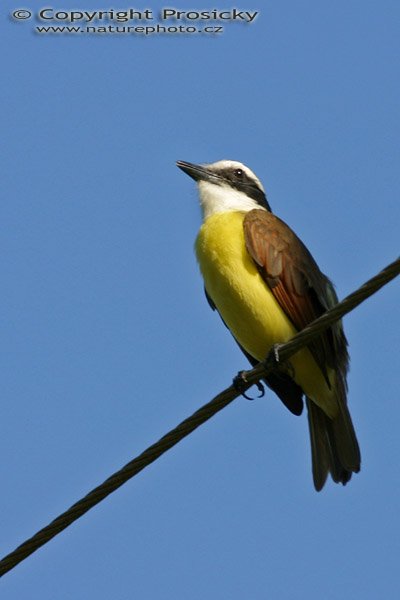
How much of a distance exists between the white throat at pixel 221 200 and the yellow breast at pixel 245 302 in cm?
49

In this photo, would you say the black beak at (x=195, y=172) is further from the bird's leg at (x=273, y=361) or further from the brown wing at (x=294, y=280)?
the bird's leg at (x=273, y=361)

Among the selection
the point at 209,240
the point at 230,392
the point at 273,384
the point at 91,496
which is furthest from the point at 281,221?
the point at 91,496

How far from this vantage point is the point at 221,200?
818 centimetres

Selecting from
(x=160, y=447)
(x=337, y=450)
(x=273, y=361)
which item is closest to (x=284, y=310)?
(x=273, y=361)

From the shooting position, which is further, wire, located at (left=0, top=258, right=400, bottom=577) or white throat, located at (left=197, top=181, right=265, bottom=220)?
white throat, located at (left=197, top=181, right=265, bottom=220)

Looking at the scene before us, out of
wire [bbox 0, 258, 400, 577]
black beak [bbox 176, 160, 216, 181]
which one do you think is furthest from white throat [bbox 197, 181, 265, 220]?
wire [bbox 0, 258, 400, 577]

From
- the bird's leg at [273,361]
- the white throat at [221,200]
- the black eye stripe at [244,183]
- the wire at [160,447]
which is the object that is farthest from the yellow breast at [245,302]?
the wire at [160,447]

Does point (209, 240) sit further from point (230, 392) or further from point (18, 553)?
point (18, 553)

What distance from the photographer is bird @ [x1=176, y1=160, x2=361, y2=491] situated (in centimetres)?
721

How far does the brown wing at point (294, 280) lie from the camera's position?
284 inches

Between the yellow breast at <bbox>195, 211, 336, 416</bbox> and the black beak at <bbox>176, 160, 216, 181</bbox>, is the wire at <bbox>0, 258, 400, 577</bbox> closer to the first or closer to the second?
the yellow breast at <bbox>195, 211, 336, 416</bbox>

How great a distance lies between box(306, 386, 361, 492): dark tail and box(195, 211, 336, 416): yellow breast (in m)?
0.09

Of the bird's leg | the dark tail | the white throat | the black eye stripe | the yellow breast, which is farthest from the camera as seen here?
the black eye stripe

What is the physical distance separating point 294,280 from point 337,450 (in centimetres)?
122
